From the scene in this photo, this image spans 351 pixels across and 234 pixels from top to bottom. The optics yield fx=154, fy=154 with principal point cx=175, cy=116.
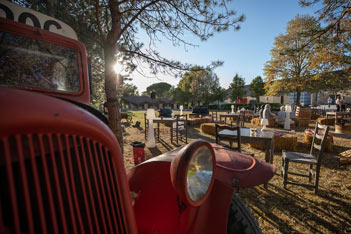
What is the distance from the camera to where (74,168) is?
731 millimetres

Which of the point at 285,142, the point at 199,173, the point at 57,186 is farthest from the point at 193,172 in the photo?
the point at 285,142

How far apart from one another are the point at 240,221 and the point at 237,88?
47879mm

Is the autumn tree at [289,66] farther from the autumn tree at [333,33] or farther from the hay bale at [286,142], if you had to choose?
the hay bale at [286,142]

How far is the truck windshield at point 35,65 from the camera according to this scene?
1186 millimetres

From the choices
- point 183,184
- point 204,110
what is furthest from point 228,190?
point 204,110

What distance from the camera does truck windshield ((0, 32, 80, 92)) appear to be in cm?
119

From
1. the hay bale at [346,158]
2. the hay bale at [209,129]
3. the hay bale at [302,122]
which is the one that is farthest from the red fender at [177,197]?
the hay bale at [302,122]

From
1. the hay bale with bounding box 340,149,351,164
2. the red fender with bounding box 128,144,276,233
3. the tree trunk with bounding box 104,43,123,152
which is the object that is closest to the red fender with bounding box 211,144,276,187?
the red fender with bounding box 128,144,276,233

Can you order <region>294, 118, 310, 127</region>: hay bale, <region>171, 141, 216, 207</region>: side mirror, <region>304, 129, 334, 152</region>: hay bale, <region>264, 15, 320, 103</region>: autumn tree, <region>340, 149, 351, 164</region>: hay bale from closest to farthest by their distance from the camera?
<region>171, 141, 216, 207</region>: side mirror
<region>340, 149, 351, 164</region>: hay bale
<region>304, 129, 334, 152</region>: hay bale
<region>294, 118, 310, 127</region>: hay bale
<region>264, 15, 320, 103</region>: autumn tree

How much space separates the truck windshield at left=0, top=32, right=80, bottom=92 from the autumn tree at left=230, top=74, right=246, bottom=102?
4736 cm

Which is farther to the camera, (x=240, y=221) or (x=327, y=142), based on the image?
(x=327, y=142)

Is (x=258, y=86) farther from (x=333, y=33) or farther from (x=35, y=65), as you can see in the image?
Answer: (x=35, y=65)

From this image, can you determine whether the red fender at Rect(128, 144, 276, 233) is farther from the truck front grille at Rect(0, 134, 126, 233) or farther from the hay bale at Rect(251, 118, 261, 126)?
the hay bale at Rect(251, 118, 261, 126)

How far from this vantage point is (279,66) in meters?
19.7
